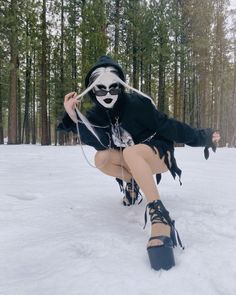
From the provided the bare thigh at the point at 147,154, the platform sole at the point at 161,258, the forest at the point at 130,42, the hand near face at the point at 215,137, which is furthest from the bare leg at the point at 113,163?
the forest at the point at 130,42

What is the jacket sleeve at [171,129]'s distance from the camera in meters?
2.34

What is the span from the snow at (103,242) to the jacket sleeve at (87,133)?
0.56 m

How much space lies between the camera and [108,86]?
230cm

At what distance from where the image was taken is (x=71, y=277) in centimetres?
158

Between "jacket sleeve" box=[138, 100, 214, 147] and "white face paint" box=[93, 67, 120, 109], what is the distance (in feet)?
0.79

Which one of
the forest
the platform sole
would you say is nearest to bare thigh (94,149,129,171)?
the platform sole

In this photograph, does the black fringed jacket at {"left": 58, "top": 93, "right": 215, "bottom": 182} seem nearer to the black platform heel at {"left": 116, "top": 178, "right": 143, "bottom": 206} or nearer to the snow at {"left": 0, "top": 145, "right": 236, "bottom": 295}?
the black platform heel at {"left": 116, "top": 178, "right": 143, "bottom": 206}

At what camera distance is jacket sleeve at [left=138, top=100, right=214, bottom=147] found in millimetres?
2338

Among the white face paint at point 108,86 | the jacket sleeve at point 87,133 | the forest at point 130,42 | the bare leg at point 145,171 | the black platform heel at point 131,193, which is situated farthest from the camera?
the forest at point 130,42

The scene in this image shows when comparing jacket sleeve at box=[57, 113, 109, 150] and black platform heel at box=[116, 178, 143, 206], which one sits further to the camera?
black platform heel at box=[116, 178, 143, 206]

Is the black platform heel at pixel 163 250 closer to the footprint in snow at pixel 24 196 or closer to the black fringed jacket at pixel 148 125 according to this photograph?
the black fringed jacket at pixel 148 125

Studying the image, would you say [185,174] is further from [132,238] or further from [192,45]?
[192,45]

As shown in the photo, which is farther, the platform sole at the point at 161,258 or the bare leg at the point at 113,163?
the bare leg at the point at 113,163

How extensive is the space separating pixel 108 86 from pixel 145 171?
669mm
